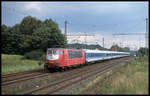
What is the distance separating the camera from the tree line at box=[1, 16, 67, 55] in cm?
5281

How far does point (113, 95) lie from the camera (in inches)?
341

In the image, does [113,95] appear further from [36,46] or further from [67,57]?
[36,46]

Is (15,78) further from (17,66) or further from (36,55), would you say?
(36,55)

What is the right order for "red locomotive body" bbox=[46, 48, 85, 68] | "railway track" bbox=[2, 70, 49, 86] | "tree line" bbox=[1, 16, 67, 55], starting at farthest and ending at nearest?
"tree line" bbox=[1, 16, 67, 55] < "red locomotive body" bbox=[46, 48, 85, 68] < "railway track" bbox=[2, 70, 49, 86]

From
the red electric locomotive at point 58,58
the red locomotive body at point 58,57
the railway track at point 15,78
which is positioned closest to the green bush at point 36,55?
the red electric locomotive at point 58,58

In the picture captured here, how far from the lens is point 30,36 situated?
59.1 meters

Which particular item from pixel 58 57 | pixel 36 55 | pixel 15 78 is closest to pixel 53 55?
pixel 58 57

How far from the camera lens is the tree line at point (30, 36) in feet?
173

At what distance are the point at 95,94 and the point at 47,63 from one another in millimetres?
13421

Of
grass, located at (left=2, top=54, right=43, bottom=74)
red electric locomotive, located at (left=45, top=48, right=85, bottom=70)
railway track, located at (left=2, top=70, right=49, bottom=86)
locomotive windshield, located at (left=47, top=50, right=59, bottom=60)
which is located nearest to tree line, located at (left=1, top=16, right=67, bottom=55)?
grass, located at (left=2, top=54, right=43, bottom=74)

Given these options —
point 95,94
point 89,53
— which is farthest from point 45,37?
point 95,94

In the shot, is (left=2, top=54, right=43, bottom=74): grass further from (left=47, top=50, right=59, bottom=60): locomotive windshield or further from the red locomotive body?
(left=47, top=50, right=59, bottom=60): locomotive windshield

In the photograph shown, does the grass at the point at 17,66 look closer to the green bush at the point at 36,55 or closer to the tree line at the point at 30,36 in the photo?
the tree line at the point at 30,36

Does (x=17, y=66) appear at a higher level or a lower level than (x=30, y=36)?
lower
